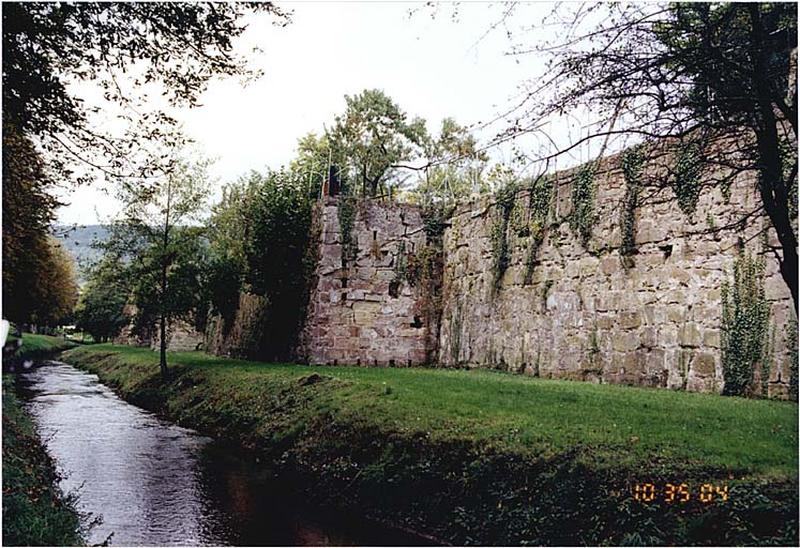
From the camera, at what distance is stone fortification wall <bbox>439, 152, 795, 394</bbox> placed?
11203 mm

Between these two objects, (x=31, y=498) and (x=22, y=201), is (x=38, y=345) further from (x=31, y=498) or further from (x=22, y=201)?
(x=31, y=498)

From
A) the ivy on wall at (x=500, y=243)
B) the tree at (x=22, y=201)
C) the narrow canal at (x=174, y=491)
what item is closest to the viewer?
the narrow canal at (x=174, y=491)

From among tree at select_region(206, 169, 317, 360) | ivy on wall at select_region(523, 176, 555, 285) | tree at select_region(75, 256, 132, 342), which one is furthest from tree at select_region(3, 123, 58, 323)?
tree at select_region(75, 256, 132, 342)

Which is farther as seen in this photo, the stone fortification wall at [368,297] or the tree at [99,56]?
the stone fortification wall at [368,297]

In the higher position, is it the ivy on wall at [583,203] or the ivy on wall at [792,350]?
the ivy on wall at [583,203]

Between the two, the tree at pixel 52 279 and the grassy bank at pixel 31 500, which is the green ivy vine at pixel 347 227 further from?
the grassy bank at pixel 31 500

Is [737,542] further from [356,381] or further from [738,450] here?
[356,381]

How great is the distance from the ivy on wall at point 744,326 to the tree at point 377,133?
12.6 meters

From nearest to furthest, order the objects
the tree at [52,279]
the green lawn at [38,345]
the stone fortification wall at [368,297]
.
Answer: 1. the tree at [52,279]
2. the stone fortification wall at [368,297]
3. the green lawn at [38,345]

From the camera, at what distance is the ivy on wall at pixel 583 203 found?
45.0ft

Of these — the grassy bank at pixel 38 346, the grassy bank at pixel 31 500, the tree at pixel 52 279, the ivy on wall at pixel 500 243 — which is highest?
the ivy on wall at pixel 500 243

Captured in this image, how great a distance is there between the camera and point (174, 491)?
10297mm
